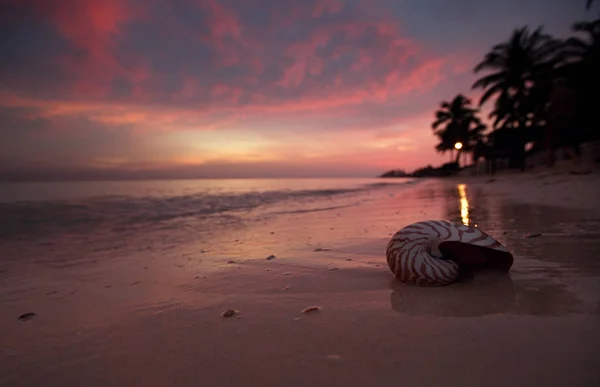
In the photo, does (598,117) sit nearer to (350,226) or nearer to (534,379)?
(350,226)

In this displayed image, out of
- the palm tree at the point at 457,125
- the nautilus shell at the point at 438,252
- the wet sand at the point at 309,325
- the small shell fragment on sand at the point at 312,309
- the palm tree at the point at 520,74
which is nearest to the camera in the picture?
the wet sand at the point at 309,325

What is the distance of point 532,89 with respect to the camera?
1089 inches

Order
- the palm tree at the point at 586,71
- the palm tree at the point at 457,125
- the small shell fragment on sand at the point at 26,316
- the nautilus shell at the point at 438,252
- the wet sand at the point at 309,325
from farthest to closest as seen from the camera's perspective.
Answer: the palm tree at the point at 457,125, the palm tree at the point at 586,71, the nautilus shell at the point at 438,252, the small shell fragment on sand at the point at 26,316, the wet sand at the point at 309,325

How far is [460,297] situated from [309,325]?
1.14 metres

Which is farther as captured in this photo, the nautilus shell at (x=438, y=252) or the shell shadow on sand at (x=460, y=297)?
the nautilus shell at (x=438, y=252)

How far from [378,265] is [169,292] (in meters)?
2.06

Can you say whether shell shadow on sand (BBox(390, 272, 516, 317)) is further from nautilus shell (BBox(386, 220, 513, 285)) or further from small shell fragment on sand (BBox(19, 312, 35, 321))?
small shell fragment on sand (BBox(19, 312, 35, 321))

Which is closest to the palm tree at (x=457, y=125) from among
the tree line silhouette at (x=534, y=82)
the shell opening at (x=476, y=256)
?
the tree line silhouette at (x=534, y=82)

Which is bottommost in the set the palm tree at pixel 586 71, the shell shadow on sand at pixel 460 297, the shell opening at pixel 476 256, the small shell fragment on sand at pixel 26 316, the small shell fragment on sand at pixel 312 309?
the small shell fragment on sand at pixel 26 316

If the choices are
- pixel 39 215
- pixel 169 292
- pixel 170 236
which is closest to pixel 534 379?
pixel 169 292

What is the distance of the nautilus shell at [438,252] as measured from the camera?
2508 mm

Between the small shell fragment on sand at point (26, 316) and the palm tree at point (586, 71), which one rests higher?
the palm tree at point (586, 71)

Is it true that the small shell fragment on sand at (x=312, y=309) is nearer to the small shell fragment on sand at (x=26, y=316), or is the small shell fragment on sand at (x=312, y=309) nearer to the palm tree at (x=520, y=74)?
the small shell fragment on sand at (x=26, y=316)

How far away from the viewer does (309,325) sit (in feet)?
6.51
